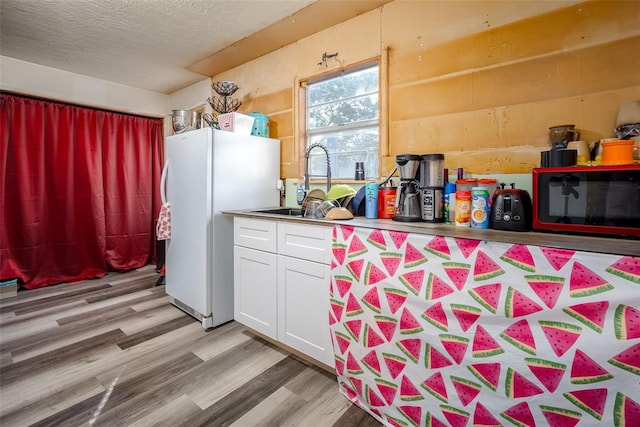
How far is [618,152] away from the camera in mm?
1160

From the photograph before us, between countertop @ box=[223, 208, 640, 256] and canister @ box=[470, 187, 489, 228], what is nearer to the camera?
countertop @ box=[223, 208, 640, 256]

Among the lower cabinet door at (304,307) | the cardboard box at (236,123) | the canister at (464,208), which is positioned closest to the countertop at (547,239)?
the canister at (464,208)

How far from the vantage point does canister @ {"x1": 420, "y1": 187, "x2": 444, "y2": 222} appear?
1621mm

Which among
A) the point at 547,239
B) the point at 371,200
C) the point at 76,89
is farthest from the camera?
the point at 76,89

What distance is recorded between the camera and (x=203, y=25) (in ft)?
8.07

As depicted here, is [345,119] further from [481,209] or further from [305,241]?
[481,209]

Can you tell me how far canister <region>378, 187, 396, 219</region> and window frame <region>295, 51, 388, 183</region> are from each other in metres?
0.33

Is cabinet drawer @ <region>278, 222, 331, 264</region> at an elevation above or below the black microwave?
below

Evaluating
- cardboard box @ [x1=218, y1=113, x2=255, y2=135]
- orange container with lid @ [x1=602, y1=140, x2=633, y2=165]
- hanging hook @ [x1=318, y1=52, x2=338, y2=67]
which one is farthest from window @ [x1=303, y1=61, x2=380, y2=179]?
orange container with lid @ [x1=602, y1=140, x2=633, y2=165]

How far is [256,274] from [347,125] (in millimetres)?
1351

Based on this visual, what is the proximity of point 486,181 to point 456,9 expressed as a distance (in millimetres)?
1076

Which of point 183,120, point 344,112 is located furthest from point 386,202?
point 183,120

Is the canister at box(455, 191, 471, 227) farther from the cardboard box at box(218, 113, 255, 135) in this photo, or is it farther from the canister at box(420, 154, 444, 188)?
the cardboard box at box(218, 113, 255, 135)

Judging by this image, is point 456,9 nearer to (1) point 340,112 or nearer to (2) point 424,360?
(1) point 340,112
